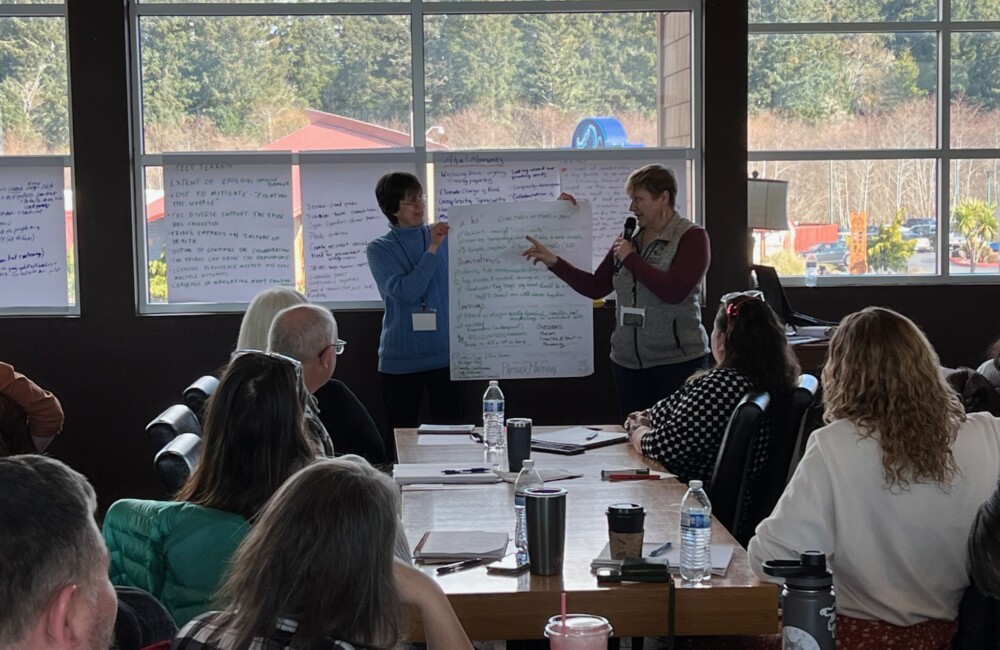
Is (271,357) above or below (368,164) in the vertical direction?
below

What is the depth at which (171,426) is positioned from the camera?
131 inches

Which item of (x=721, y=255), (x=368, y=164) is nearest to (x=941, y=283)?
(x=721, y=255)

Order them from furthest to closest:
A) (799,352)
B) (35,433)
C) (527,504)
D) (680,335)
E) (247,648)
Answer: (799,352) < (680,335) < (35,433) < (527,504) < (247,648)

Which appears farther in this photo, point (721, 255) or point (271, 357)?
point (721, 255)

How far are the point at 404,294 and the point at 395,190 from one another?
50 cm

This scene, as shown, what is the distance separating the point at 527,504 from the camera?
8.25ft

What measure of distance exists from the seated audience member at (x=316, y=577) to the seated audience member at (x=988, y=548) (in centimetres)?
120

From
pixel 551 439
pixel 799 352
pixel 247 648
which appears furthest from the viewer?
Answer: pixel 799 352

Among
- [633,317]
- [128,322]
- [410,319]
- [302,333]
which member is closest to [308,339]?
[302,333]

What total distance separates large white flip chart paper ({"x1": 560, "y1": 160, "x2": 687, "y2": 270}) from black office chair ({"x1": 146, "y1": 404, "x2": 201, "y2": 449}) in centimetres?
331

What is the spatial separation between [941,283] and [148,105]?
4521mm

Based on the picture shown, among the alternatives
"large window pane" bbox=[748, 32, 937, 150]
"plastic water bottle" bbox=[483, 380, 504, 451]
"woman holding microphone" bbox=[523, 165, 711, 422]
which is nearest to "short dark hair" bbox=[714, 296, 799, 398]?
"plastic water bottle" bbox=[483, 380, 504, 451]

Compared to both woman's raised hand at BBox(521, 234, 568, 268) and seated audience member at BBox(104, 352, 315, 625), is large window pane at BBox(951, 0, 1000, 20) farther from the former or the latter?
seated audience member at BBox(104, 352, 315, 625)

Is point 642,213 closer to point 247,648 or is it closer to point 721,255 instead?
point 721,255
